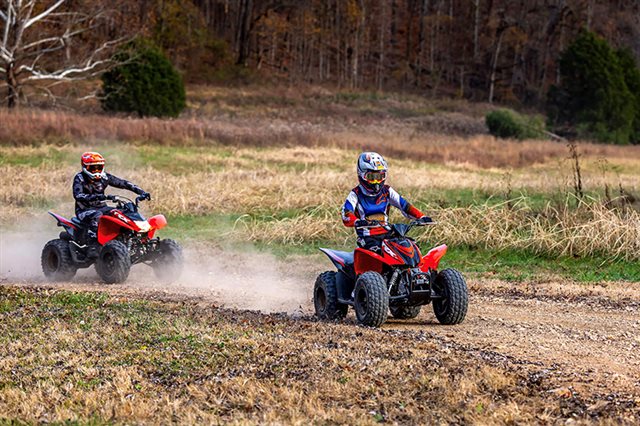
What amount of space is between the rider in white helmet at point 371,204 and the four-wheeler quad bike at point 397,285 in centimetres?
10

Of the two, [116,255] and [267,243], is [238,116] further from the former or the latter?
[116,255]

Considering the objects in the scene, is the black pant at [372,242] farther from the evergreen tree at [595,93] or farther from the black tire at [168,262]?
the evergreen tree at [595,93]

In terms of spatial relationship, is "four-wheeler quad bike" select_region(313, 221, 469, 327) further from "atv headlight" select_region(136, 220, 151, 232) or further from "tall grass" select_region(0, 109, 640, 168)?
"tall grass" select_region(0, 109, 640, 168)

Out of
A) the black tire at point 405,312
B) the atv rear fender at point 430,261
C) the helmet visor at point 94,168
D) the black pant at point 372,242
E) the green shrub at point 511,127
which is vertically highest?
the helmet visor at point 94,168

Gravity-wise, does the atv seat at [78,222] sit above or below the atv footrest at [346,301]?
below

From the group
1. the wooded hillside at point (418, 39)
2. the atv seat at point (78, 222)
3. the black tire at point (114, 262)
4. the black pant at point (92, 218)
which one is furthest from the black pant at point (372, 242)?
the wooded hillside at point (418, 39)

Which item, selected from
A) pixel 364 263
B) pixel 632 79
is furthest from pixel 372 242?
pixel 632 79

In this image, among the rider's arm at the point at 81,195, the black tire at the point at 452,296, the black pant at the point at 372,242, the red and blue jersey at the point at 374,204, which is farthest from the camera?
the rider's arm at the point at 81,195

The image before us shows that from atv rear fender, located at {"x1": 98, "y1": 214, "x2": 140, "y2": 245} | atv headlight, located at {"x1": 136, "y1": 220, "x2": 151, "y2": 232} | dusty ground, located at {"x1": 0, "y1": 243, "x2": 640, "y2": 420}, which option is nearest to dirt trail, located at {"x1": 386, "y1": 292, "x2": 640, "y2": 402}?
dusty ground, located at {"x1": 0, "y1": 243, "x2": 640, "y2": 420}

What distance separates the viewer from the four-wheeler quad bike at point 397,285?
10852 millimetres

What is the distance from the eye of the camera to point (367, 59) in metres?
91.8

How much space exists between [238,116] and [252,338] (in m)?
50.6

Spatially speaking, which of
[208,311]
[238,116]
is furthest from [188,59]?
[208,311]

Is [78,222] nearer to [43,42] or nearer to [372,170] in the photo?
[372,170]
